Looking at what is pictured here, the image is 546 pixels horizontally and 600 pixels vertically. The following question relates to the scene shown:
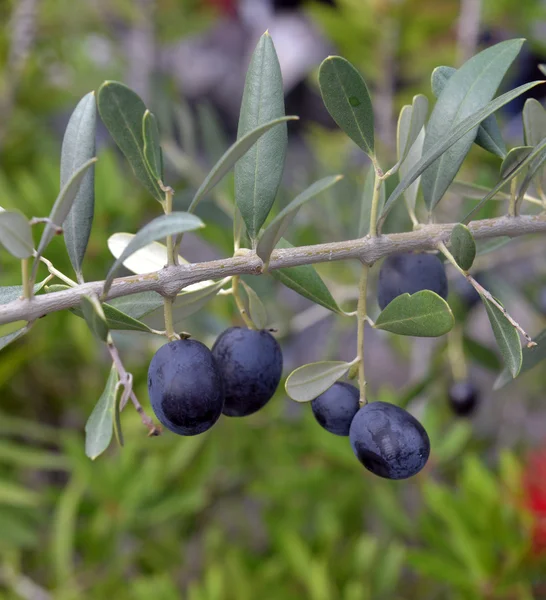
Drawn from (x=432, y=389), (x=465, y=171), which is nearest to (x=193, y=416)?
(x=432, y=389)

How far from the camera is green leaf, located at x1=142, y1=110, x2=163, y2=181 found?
42 centimetres

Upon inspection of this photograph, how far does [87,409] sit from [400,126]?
103 cm

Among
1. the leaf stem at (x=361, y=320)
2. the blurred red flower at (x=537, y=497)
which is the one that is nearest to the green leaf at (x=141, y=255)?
the leaf stem at (x=361, y=320)

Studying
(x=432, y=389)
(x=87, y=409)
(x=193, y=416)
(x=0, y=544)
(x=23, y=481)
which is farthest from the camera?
(x=23, y=481)

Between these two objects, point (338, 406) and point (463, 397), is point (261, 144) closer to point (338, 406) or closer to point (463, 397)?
point (338, 406)

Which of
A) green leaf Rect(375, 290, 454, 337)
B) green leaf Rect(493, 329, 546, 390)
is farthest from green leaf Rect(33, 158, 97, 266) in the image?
green leaf Rect(493, 329, 546, 390)

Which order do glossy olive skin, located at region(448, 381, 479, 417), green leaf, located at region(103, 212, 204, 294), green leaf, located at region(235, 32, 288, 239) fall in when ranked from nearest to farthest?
green leaf, located at region(103, 212, 204, 294), green leaf, located at region(235, 32, 288, 239), glossy olive skin, located at region(448, 381, 479, 417)

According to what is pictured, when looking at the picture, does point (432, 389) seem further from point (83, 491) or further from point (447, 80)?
point (447, 80)

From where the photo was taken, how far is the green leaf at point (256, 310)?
52 centimetres

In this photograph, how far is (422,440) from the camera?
445mm

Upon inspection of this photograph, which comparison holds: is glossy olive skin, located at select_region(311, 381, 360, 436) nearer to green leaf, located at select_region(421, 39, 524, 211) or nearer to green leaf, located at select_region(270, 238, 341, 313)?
green leaf, located at select_region(270, 238, 341, 313)

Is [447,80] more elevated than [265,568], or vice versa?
[447,80]

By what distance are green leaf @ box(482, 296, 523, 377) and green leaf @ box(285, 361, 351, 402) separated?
0.36 ft

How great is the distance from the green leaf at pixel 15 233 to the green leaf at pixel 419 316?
0.24 metres
